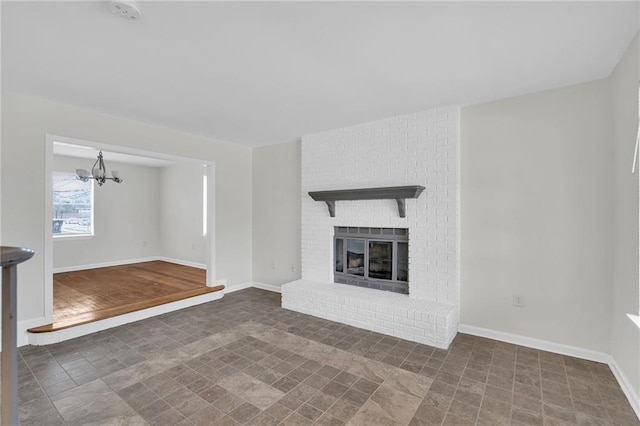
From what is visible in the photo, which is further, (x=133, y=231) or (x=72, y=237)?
(x=133, y=231)

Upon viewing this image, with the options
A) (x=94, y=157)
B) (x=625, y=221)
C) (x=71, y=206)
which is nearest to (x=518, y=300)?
(x=625, y=221)

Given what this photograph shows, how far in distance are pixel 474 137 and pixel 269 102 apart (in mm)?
2258

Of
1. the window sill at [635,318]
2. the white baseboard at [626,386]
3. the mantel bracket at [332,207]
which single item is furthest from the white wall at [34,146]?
the white baseboard at [626,386]

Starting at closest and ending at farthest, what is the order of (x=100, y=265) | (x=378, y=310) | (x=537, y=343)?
(x=537, y=343) → (x=378, y=310) → (x=100, y=265)

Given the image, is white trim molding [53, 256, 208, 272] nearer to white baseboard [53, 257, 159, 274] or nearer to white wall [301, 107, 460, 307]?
white baseboard [53, 257, 159, 274]

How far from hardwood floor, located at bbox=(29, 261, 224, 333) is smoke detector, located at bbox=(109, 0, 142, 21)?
10.3ft

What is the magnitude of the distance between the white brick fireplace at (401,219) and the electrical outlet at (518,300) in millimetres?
530

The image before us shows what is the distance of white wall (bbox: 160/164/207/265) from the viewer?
6617mm

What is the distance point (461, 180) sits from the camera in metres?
3.29

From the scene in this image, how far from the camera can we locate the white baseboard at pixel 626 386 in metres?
1.98

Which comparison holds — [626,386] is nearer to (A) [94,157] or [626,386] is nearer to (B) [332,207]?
(B) [332,207]

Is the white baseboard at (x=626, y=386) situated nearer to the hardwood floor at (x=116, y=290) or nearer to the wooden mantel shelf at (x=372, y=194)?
the wooden mantel shelf at (x=372, y=194)

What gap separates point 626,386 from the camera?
2172 millimetres

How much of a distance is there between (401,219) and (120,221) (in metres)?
6.56
